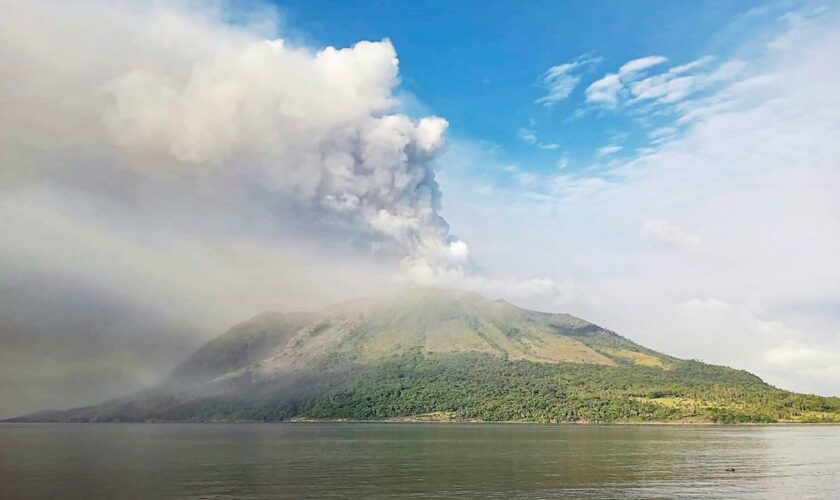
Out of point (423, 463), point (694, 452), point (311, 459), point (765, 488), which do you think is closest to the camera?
point (765, 488)

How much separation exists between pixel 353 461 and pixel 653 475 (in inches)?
1652

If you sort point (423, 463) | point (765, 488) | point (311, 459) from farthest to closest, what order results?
1. point (311, 459)
2. point (423, 463)
3. point (765, 488)

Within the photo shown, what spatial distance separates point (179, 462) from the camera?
99125 mm

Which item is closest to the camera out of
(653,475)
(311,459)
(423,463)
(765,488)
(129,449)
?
(765,488)

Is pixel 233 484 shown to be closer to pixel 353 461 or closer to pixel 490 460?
pixel 353 461

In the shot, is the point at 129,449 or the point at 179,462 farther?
the point at 129,449

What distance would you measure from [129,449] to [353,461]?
2282 inches

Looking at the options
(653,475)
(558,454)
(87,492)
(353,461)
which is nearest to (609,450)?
(558,454)

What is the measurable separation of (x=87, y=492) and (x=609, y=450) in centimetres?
8404

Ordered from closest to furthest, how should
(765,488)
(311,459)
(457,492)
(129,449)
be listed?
(457,492), (765,488), (311,459), (129,449)

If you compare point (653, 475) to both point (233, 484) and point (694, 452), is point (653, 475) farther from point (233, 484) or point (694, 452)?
point (233, 484)

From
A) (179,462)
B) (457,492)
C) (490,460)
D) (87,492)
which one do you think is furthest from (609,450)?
(87,492)

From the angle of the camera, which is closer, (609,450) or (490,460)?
(490,460)

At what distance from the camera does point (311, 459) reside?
103 meters
